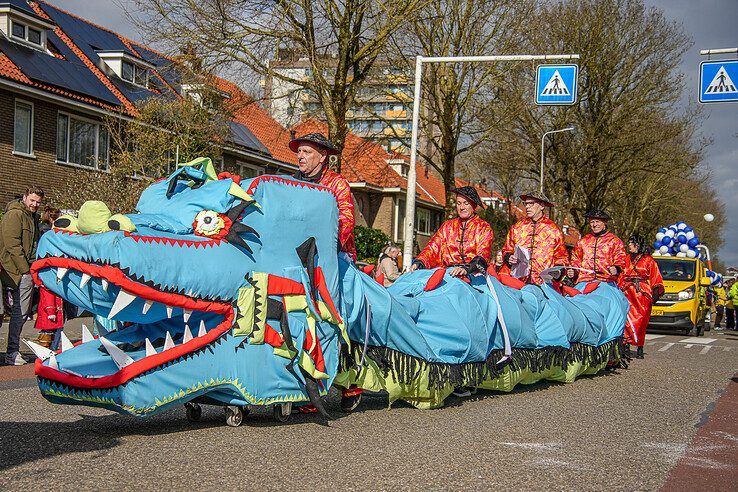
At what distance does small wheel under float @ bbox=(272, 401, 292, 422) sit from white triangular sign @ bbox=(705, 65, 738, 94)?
14436 mm

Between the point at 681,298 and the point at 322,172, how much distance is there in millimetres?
17962

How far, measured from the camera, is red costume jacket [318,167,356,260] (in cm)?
713

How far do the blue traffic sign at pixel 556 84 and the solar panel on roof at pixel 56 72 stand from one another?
499 inches

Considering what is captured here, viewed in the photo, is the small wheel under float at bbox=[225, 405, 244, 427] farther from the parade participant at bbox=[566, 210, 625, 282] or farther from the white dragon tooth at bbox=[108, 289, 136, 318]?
the parade participant at bbox=[566, 210, 625, 282]

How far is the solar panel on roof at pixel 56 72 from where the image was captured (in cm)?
2378

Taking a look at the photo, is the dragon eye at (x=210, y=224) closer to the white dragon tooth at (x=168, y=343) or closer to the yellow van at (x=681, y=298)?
the white dragon tooth at (x=168, y=343)

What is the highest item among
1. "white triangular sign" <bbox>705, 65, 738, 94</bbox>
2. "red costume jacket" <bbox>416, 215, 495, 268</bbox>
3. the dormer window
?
the dormer window

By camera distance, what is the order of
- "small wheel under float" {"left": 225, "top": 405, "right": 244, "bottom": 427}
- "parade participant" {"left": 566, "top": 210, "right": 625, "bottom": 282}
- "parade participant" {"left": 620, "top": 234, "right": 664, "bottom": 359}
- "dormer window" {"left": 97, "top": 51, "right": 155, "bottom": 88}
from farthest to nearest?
"dormer window" {"left": 97, "top": 51, "right": 155, "bottom": 88} → "parade participant" {"left": 620, "top": 234, "right": 664, "bottom": 359} → "parade participant" {"left": 566, "top": 210, "right": 625, "bottom": 282} → "small wheel under float" {"left": 225, "top": 405, "right": 244, "bottom": 427}

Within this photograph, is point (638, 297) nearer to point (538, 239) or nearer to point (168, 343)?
point (538, 239)

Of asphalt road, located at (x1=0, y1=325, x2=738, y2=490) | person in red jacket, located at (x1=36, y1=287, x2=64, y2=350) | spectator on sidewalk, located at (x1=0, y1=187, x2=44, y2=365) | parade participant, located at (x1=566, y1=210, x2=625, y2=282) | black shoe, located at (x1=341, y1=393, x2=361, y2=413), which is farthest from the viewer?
parade participant, located at (x1=566, y1=210, x2=625, y2=282)

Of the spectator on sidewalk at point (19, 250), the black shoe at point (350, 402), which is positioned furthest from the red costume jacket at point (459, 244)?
the spectator on sidewalk at point (19, 250)

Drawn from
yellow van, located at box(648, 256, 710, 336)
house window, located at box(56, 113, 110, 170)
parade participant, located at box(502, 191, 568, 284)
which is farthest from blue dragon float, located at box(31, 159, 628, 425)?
house window, located at box(56, 113, 110, 170)

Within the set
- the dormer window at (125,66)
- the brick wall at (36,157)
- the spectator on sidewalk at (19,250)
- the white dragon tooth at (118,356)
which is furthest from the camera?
the dormer window at (125,66)

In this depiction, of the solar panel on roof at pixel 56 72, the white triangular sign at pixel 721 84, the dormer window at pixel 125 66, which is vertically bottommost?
the white triangular sign at pixel 721 84
